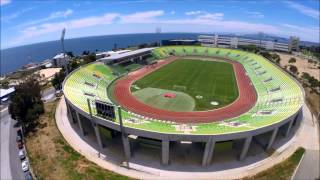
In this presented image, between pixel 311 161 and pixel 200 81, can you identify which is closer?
pixel 311 161

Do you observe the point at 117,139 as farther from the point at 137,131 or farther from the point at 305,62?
the point at 305,62

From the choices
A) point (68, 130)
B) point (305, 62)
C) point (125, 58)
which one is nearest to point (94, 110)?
point (68, 130)

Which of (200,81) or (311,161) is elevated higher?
(200,81)

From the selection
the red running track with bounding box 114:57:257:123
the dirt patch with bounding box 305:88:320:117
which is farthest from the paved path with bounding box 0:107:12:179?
the dirt patch with bounding box 305:88:320:117

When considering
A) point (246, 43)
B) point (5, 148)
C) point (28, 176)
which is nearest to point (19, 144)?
point (5, 148)

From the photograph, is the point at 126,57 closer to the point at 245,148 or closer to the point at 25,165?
the point at 25,165

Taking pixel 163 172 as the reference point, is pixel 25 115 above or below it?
above
